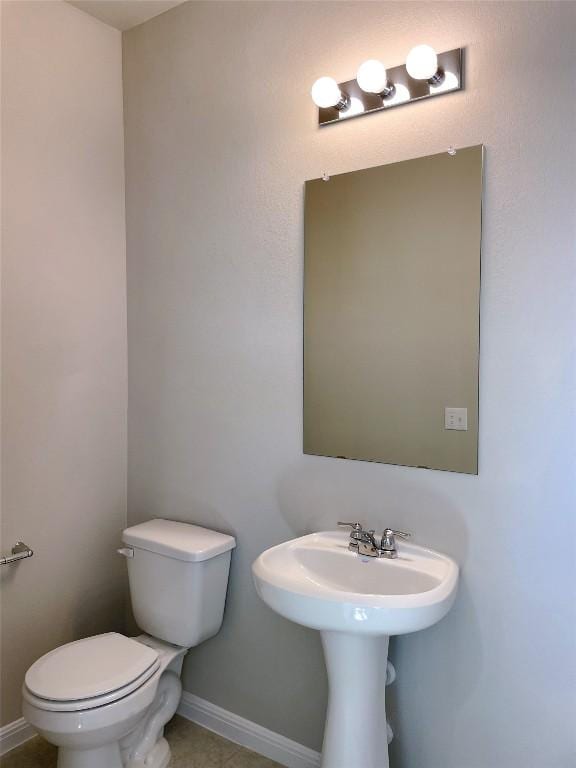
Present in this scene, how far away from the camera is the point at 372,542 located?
1732mm

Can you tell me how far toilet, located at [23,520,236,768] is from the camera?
1694 mm

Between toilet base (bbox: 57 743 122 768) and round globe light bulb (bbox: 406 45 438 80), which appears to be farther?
toilet base (bbox: 57 743 122 768)

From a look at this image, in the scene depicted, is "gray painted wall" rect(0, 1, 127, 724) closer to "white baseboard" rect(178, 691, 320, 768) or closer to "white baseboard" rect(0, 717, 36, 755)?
"white baseboard" rect(0, 717, 36, 755)

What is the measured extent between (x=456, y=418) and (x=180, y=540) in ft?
3.48

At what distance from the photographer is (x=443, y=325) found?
167cm

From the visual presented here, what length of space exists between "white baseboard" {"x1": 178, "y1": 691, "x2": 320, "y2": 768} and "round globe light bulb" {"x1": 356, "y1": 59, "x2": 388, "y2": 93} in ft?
6.82

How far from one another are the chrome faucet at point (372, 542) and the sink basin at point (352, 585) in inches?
0.7

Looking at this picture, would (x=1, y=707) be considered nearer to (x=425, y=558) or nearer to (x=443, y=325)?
(x=425, y=558)

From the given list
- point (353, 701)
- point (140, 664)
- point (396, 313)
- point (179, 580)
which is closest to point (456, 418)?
point (396, 313)

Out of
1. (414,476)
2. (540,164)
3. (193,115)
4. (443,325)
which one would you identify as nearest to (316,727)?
(414,476)

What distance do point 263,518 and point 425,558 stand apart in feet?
2.02

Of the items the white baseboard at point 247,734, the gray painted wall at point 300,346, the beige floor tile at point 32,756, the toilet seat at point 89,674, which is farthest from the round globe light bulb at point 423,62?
the beige floor tile at point 32,756

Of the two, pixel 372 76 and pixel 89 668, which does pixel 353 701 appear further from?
pixel 372 76

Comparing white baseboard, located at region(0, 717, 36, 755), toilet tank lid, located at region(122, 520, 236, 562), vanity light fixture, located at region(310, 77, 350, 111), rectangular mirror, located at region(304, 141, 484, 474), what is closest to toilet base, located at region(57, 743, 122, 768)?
white baseboard, located at region(0, 717, 36, 755)
